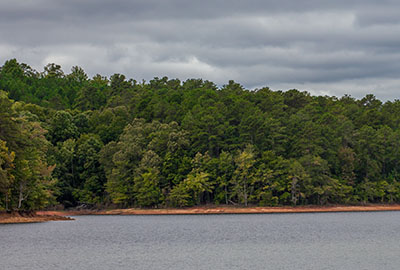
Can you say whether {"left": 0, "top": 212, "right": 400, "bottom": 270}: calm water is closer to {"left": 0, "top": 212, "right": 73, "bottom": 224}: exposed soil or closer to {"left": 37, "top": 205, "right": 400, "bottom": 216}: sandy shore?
{"left": 0, "top": 212, "right": 73, "bottom": 224}: exposed soil

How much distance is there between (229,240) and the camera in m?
67.9

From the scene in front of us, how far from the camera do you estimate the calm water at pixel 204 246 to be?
163 feet

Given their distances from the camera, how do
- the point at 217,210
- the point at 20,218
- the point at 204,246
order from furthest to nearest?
the point at 217,210
the point at 20,218
the point at 204,246

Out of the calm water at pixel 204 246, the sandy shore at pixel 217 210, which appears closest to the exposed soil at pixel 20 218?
the calm water at pixel 204 246

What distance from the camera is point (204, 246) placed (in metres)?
62.3

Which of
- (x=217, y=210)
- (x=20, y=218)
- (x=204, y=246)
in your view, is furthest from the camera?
(x=217, y=210)

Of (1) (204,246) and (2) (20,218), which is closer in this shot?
(1) (204,246)

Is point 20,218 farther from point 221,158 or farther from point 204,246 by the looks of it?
point 221,158

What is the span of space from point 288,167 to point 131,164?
33.3m

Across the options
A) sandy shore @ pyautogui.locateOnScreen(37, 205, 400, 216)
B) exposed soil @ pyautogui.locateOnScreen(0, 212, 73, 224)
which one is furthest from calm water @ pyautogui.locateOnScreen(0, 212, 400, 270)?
sandy shore @ pyautogui.locateOnScreen(37, 205, 400, 216)

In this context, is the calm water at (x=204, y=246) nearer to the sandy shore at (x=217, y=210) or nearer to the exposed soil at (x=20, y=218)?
the exposed soil at (x=20, y=218)

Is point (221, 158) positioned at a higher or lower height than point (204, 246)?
higher

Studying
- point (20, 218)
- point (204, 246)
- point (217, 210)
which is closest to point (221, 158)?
point (217, 210)

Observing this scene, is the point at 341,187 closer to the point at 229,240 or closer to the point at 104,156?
the point at 104,156
